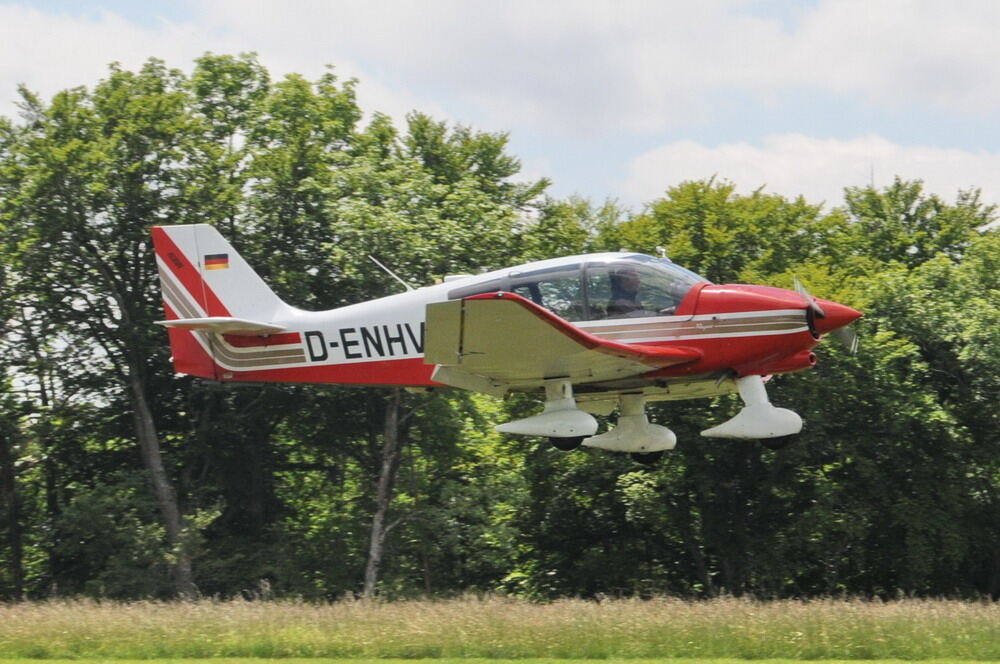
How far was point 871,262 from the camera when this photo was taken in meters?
28.0

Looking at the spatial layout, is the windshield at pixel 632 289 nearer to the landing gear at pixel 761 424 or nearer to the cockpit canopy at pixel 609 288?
the cockpit canopy at pixel 609 288

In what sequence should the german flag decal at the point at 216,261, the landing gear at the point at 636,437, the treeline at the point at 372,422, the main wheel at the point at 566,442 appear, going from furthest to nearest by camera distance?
the treeline at the point at 372,422
the german flag decal at the point at 216,261
the landing gear at the point at 636,437
the main wheel at the point at 566,442

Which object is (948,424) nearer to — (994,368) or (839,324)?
(994,368)

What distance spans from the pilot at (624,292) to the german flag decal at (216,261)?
566cm

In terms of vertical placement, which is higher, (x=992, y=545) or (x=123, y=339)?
(x=123, y=339)

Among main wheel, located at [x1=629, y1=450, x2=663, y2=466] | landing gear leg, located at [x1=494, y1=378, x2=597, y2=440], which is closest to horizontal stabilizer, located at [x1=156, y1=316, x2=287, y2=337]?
landing gear leg, located at [x1=494, y1=378, x2=597, y2=440]

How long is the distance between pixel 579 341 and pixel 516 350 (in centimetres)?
65

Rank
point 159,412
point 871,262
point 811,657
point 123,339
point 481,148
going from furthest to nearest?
point 481,148, point 871,262, point 159,412, point 123,339, point 811,657

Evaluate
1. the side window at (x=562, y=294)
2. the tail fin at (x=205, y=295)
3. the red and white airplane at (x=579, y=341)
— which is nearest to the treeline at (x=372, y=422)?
the tail fin at (x=205, y=295)

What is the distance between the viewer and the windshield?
12.3m

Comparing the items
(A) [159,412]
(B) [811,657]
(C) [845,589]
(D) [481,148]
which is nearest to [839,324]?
(B) [811,657]

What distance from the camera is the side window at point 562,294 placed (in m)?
12.3

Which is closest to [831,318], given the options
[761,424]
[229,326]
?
[761,424]

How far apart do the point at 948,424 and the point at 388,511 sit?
34.7ft
